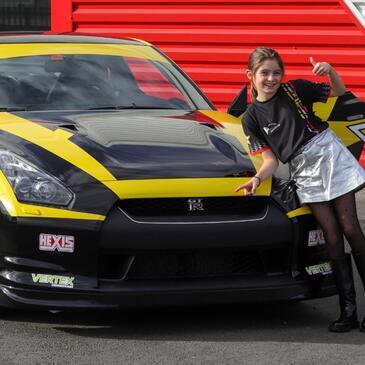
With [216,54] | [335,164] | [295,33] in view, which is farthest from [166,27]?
[335,164]

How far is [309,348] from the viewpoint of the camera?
474cm

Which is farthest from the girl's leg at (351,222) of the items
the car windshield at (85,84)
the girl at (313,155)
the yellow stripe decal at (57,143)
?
the car windshield at (85,84)

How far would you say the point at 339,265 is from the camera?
5.12 m

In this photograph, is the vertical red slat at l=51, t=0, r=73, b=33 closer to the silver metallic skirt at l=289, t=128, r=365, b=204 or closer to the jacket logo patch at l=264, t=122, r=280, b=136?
the jacket logo patch at l=264, t=122, r=280, b=136

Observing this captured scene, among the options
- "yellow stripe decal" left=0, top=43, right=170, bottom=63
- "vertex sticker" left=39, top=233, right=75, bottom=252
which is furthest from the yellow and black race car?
"yellow stripe decal" left=0, top=43, right=170, bottom=63

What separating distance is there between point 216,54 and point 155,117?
19.6ft

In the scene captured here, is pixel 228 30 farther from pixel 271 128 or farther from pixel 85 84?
pixel 271 128

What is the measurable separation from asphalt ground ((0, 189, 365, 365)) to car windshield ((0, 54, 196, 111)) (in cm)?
131

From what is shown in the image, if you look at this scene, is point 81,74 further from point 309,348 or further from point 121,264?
point 309,348

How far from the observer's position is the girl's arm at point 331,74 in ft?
17.0

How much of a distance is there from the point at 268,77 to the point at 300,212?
683 millimetres

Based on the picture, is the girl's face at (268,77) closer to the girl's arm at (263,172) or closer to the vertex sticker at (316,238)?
the girl's arm at (263,172)

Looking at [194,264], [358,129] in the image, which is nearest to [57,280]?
[194,264]

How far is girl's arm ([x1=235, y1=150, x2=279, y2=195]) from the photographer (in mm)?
4922
